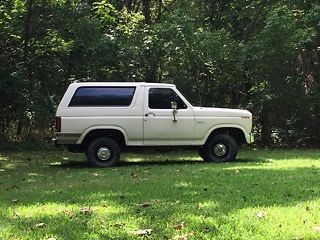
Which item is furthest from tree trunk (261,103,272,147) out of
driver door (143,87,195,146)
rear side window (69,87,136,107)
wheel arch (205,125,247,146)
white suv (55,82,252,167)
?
rear side window (69,87,136,107)

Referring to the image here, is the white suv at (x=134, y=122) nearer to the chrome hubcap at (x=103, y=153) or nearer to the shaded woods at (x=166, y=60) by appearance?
the chrome hubcap at (x=103, y=153)

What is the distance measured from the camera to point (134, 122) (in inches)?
497

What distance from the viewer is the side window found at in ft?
42.1

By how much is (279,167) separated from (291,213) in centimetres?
549

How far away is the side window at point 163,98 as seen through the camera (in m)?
12.8

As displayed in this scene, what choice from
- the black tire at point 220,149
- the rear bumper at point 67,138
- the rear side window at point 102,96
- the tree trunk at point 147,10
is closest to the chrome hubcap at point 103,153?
the rear bumper at point 67,138

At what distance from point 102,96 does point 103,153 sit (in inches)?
53.4

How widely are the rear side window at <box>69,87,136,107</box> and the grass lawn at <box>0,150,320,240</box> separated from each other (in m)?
1.57

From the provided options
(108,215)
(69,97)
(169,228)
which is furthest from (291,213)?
(69,97)

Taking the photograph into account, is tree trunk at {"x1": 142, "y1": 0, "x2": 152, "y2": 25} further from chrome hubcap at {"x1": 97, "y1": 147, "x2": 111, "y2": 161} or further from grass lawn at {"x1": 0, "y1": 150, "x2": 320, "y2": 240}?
grass lawn at {"x1": 0, "y1": 150, "x2": 320, "y2": 240}

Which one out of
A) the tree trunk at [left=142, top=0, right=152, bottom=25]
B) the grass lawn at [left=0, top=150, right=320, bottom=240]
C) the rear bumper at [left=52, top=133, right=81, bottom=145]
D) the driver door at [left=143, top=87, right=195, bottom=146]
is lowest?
the grass lawn at [left=0, top=150, right=320, bottom=240]

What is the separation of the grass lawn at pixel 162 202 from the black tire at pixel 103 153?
16.4 inches

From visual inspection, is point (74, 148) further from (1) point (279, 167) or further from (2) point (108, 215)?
(2) point (108, 215)

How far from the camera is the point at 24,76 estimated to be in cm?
1683
